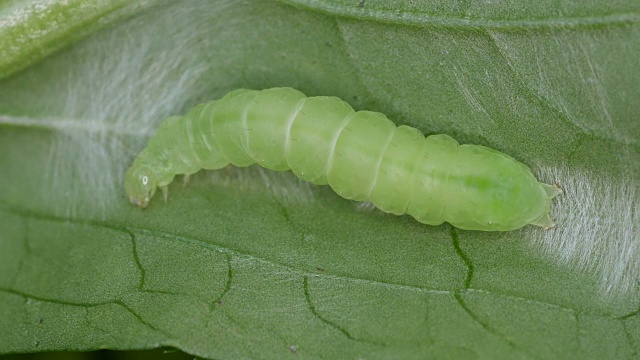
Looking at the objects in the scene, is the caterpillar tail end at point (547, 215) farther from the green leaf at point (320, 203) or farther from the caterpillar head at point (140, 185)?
the caterpillar head at point (140, 185)

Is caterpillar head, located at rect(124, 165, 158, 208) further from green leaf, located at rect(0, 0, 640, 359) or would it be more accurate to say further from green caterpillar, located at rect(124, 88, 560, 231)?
green caterpillar, located at rect(124, 88, 560, 231)

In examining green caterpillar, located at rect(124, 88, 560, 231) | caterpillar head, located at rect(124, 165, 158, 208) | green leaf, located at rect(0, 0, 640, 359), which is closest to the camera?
green caterpillar, located at rect(124, 88, 560, 231)

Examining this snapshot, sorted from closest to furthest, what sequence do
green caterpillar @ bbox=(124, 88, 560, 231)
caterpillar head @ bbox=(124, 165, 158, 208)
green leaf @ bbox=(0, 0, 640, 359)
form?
green caterpillar @ bbox=(124, 88, 560, 231), green leaf @ bbox=(0, 0, 640, 359), caterpillar head @ bbox=(124, 165, 158, 208)

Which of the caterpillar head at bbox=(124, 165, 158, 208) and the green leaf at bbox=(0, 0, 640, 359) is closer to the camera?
the green leaf at bbox=(0, 0, 640, 359)

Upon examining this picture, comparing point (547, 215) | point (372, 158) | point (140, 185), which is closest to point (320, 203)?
point (372, 158)

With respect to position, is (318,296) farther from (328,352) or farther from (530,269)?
(530,269)

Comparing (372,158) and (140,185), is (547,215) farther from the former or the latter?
(140,185)

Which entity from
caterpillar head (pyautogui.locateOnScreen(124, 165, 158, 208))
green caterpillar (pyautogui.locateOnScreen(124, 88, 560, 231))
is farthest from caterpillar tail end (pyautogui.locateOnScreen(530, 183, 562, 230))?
caterpillar head (pyautogui.locateOnScreen(124, 165, 158, 208))
